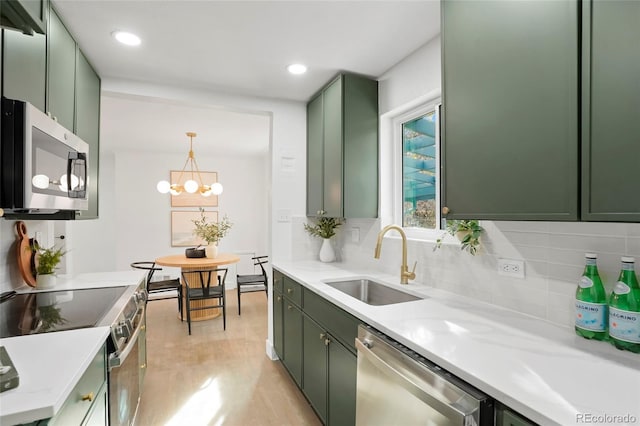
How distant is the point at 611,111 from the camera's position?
2.92 ft

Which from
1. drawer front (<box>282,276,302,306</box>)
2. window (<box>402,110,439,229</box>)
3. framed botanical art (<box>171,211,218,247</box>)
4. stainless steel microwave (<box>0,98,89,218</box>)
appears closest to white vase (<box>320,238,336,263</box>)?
drawer front (<box>282,276,302,306</box>)

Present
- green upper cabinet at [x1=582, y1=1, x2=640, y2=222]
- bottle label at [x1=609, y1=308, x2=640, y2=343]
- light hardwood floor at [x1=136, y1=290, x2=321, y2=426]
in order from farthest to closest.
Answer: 1. light hardwood floor at [x1=136, y1=290, x2=321, y2=426]
2. bottle label at [x1=609, y1=308, x2=640, y2=343]
3. green upper cabinet at [x1=582, y1=1, x2=640, y2=222]

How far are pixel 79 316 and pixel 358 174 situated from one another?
6.14 ft

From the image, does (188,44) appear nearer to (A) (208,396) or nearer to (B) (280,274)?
(B) (280,274)

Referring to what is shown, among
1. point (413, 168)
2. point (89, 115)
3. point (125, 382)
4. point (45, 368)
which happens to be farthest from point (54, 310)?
point (413, 168)

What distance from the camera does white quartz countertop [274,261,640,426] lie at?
745 mm

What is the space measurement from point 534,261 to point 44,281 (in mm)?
2623

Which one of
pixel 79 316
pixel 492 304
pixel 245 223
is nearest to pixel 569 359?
pixel 492 304

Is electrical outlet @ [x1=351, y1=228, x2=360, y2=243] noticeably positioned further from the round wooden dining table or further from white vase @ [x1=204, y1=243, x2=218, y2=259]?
white vase @ [x1=204, y1=243, x2=218, y2=259]

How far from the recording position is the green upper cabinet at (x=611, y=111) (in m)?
0.85

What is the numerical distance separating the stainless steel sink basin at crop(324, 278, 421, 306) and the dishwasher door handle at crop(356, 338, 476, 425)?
0.73 m

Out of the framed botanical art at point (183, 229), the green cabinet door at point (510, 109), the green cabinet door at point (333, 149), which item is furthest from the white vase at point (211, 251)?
the green cabinet door at point (510, 109)

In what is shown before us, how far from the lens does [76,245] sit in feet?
18.0

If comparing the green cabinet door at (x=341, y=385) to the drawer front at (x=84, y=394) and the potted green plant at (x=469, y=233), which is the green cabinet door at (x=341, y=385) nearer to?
the potted green plant at (x=469, y=233)
